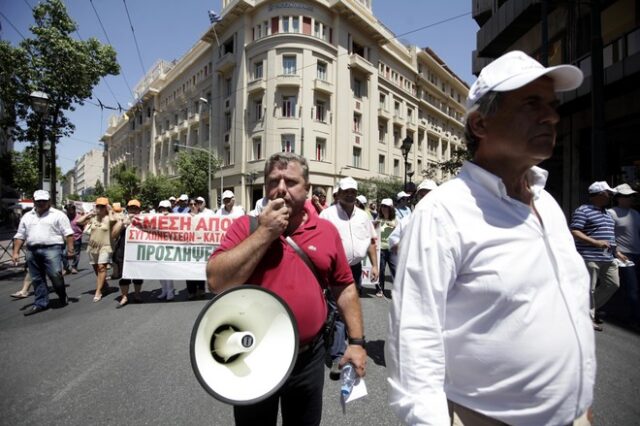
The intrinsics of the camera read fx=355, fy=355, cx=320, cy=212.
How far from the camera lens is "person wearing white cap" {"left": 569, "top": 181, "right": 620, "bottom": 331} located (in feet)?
15.7

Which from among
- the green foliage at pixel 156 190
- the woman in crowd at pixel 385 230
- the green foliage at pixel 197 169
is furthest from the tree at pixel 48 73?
the green foliage at pixel 156 190

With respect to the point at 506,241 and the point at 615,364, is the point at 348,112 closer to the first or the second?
the point at 615,364

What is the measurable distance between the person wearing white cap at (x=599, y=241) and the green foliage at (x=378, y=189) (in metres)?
25.1

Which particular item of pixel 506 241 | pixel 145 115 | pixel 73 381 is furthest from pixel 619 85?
pixel 145 115

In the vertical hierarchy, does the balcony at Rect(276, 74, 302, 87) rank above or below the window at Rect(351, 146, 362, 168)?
above

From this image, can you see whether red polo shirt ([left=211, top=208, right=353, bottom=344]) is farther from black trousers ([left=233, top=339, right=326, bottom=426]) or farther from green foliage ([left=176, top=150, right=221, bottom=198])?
green foliage ([left=176, top=150, right=221, bottom=198])

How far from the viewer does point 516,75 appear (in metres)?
1.25

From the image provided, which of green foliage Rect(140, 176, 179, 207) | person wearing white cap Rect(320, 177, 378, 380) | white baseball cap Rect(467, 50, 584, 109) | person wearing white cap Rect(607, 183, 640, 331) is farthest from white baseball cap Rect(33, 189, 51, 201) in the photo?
green foliage Rect(140, 176, 179, 207)

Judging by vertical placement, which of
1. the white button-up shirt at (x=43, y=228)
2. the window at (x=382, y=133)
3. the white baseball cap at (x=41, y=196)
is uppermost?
the window at (x=382, y=133)

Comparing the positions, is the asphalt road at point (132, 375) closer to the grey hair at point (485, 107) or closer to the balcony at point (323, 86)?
the grey hair at point (485, 107)

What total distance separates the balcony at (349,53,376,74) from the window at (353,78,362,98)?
1112 millimetres

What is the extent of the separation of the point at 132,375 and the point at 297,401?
2507mm

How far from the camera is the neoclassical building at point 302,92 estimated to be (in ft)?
93.7

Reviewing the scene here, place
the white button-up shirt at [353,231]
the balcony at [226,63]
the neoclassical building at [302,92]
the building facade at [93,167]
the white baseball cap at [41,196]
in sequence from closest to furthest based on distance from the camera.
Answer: the white button-up shirt at [353,231] < the white baseball cap at [41,196] < the neoclassical building at [302,92] < the balcony at [226,63] < the building facade at [93,167]
